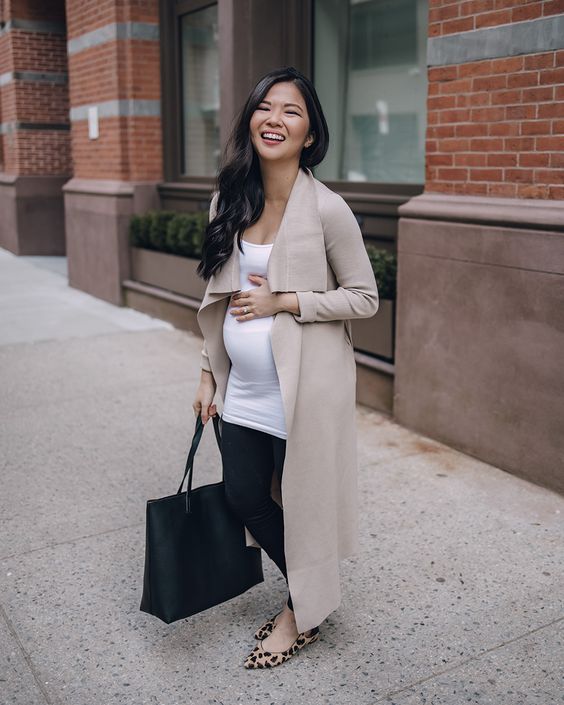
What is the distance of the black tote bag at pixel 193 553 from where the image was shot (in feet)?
9.23

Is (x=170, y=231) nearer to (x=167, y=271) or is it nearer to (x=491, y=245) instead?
(x=167, y=271)

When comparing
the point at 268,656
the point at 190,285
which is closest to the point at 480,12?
the point at 268,656

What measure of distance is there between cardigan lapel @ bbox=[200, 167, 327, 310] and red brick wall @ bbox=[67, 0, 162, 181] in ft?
24.1


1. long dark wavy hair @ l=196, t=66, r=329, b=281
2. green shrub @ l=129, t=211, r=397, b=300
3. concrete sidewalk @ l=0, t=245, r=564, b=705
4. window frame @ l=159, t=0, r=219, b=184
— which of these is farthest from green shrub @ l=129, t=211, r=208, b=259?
long dark wavy hair @ l=196, t=66, r=329, b=281

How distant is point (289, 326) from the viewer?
273 centimetres

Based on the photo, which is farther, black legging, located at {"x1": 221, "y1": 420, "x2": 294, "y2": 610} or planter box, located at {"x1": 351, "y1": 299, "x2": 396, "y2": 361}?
planter box, located at {"x1": 351, "y1": 299, "x2": 396, "y2": 361}

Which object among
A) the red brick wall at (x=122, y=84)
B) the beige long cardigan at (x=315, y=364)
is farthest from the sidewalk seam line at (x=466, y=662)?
the red brick wall at (x=122, y=84)

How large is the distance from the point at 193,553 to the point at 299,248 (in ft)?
3.67

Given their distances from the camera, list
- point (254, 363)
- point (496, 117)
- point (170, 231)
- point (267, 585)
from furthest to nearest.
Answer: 1. point (170, 231)
2. point (496, 117)
3. point (267, 585)
4. point (254, 363)

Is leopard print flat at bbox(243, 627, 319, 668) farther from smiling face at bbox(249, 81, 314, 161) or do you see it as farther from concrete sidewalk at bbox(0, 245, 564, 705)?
smiling face at bbox(249, 81, 314, 161)

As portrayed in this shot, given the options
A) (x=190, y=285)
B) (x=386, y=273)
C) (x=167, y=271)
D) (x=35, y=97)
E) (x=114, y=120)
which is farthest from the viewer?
(x=35, y=97)

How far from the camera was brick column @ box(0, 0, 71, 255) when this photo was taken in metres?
13.9

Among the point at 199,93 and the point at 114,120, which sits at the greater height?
the point at 199,93

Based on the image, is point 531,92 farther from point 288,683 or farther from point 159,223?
point 159,223
